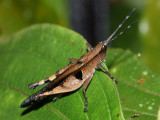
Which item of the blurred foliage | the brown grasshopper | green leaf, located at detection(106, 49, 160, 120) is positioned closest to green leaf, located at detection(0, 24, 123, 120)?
the brown grasshopper

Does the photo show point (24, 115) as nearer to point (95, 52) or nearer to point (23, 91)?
point (23, 91)

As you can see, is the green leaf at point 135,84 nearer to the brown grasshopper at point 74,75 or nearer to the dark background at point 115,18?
the brown grasshopper at point 74,75

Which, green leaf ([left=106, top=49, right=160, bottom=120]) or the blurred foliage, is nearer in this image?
green leaf ([left=106, top=49, right=160, bottom=120])

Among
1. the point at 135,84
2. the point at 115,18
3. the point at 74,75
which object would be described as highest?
the point at 115,18

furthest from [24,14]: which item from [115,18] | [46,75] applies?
[115,18]

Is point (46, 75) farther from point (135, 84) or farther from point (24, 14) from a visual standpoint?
point (24, 14)

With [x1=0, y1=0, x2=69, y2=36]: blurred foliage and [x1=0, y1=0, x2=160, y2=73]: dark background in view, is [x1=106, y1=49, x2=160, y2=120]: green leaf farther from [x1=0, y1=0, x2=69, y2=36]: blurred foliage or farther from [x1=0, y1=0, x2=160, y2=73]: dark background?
[x1=0, y1=0, x2=69, y2=36]: blurred foliage
